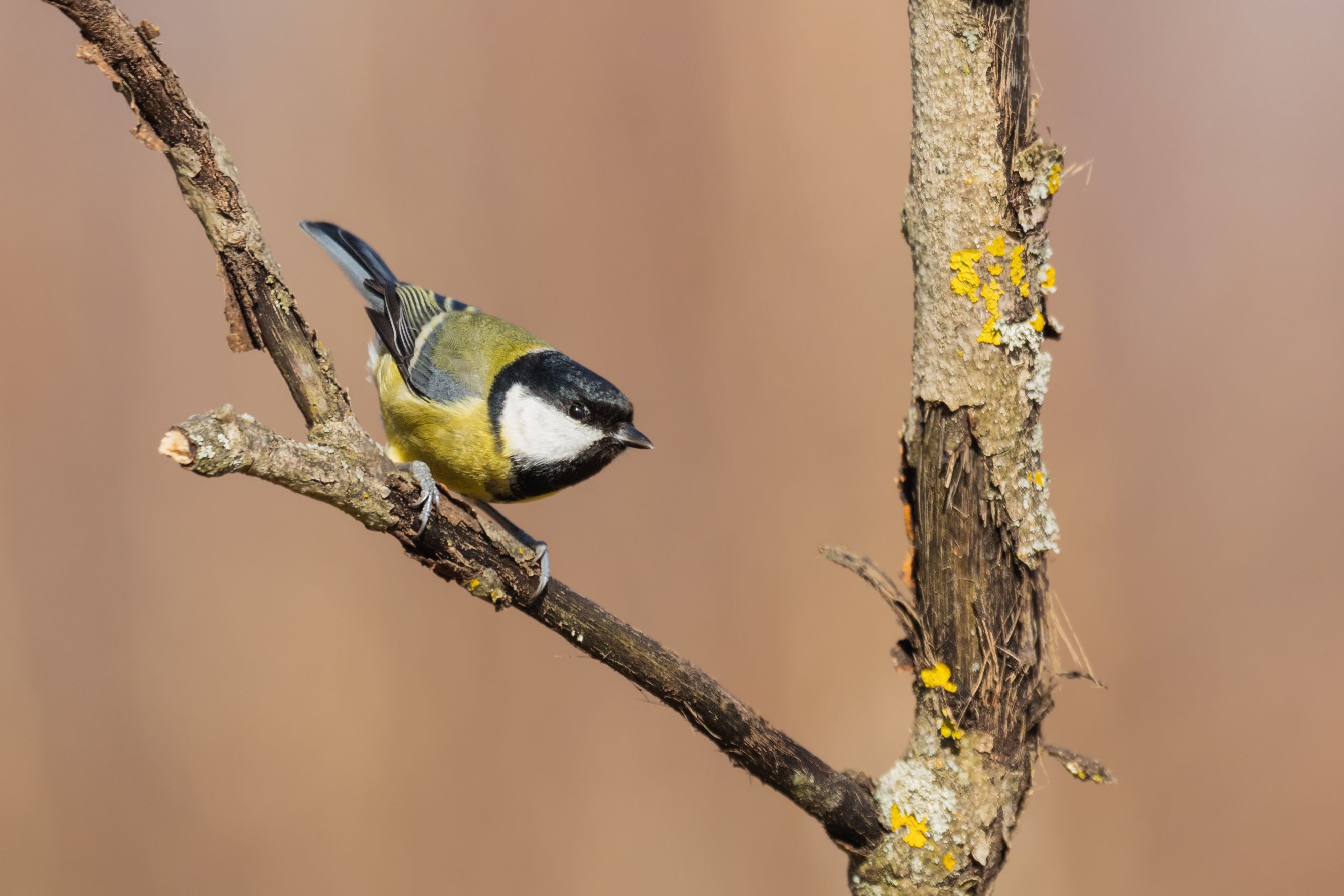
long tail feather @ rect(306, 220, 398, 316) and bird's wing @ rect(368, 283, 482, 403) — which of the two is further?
long tail feather @ rect(306, 220, 398, 316)

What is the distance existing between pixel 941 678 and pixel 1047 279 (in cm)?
46

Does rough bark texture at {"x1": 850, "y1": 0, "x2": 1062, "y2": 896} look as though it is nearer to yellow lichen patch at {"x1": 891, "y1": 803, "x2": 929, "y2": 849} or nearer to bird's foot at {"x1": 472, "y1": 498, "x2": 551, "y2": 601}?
yellow lichen patch at {"x1": 891, "y1": 803, "x2": 929, "y2": 849}

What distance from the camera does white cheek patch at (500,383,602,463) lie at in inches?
54.1

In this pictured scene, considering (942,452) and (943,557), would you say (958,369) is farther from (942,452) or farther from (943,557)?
(943,557)

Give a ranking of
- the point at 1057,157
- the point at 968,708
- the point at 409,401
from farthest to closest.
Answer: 1. the point at 409,401
2. the point at 968,708
3. the point at 1057,157

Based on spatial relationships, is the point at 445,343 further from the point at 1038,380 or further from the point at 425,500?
the point at 1038,380

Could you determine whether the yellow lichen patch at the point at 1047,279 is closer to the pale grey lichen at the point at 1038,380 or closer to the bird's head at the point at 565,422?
the pale grey lichen at the point at 1038,380

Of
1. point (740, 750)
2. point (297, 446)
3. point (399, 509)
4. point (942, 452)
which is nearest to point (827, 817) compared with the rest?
point (740, 750)

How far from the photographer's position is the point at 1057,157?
0.96m

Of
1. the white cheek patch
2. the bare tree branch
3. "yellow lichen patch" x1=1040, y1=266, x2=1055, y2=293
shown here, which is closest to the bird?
the white cheek patch

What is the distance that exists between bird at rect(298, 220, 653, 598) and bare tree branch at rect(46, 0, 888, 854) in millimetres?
176

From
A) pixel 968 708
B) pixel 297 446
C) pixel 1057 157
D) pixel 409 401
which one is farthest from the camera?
pixel 409 401

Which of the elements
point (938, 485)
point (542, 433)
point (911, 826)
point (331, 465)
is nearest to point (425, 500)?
point (331, 465)

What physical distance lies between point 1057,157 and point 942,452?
1.06 feet
